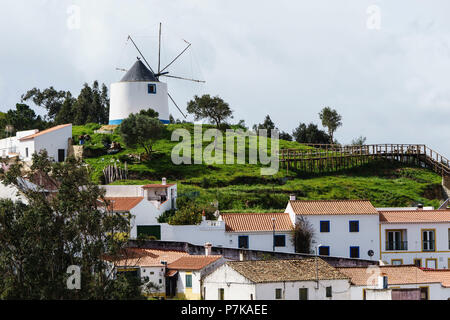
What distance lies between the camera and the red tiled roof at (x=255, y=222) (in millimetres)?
50562

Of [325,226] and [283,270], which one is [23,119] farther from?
[283,270]

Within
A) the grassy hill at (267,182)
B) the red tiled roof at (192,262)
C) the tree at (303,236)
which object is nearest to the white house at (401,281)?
the red tiled roof at (192,262)

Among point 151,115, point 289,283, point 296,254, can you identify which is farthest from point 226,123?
point 289,283

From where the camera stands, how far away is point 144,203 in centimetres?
5291

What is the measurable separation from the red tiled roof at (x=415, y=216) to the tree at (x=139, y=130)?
25.0 m

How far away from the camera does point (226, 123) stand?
Answer: 85.7 metres

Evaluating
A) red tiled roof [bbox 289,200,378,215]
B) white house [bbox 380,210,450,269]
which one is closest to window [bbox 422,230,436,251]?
white house [bbox 380,210,450,269]

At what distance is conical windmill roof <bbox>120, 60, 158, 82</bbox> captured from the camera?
83125 mm

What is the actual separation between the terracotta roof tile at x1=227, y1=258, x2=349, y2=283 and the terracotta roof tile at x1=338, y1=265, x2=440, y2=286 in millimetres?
828

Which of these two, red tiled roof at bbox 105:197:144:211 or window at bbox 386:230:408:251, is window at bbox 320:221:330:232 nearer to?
window at bbox 386:230:408:251

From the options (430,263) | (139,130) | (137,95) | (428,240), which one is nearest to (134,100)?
(137,95)

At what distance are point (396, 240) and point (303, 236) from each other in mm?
6285

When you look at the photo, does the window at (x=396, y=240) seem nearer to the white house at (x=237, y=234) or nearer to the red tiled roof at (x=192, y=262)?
the white house at (x=237, y=234)
